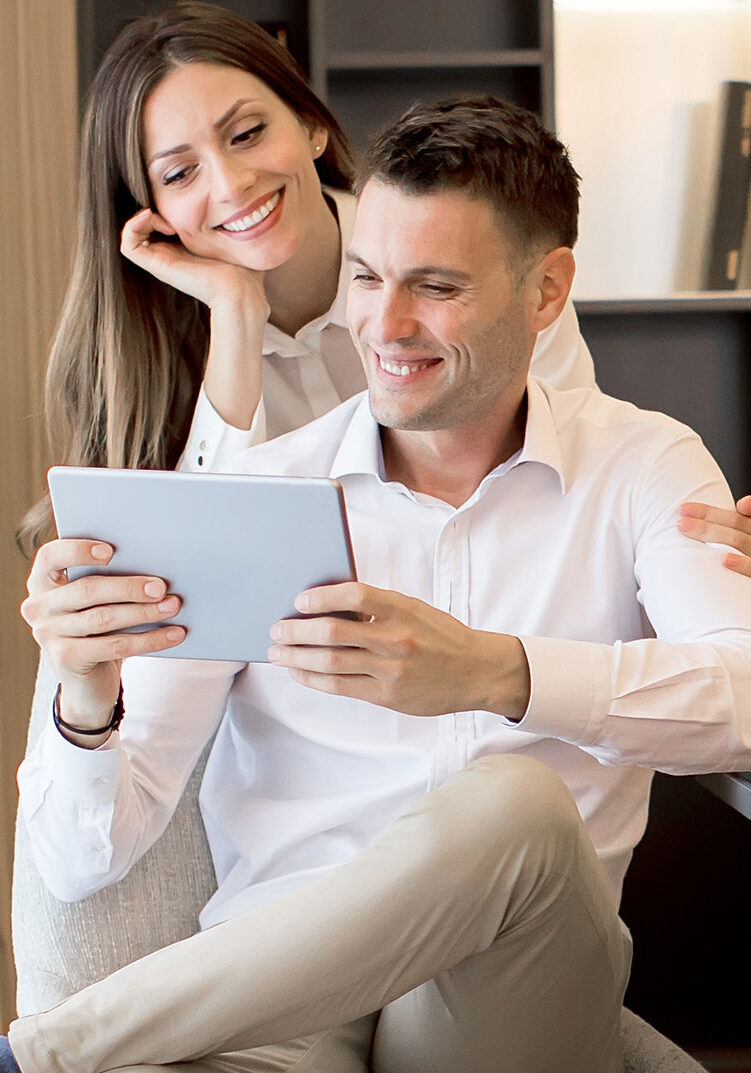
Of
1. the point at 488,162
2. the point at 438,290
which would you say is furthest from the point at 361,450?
the point at 488,162

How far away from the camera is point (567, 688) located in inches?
45.9

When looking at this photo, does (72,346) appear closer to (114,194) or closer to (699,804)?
(114,194)

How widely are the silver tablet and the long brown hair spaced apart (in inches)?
26.9

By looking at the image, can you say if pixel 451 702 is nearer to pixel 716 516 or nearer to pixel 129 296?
pixel 716 516

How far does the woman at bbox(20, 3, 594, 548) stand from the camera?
68.9 inches

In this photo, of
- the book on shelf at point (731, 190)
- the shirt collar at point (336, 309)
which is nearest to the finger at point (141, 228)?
the shirt collar at point (336, 309)

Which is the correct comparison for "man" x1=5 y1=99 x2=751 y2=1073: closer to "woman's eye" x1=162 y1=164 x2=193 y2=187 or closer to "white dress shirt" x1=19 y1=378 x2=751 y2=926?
"white dress shirt" x1=19 y1=378 x2=751 y2=926

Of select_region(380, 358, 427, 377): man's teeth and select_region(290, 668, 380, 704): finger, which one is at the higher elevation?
select_region(380, 358, 427, 377): man's teeth

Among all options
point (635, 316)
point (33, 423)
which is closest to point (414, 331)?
point (33, 423)

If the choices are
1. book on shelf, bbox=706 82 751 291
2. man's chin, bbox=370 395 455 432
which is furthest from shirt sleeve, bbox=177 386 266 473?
book on shelf, bbox=706 82 751 291

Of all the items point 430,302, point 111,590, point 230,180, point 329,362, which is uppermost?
point 230,180

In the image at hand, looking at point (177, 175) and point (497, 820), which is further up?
point (177, 175)

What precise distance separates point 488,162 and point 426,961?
0.78m

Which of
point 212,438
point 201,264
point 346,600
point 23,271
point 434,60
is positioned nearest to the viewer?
point 346,600
